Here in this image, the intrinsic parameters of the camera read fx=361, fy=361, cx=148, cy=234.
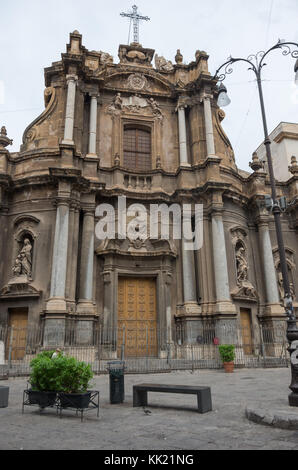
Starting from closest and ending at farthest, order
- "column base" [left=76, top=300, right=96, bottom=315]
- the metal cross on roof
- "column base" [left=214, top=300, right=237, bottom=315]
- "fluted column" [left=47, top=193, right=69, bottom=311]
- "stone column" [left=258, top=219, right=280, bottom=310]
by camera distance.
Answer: "fluted column" [left=47, top=193, right=69, bottom=311]
"column base" [left=76, top=300, right=96, bottom=315]
"column base" [left=214, top=300, right=237, bottom=315]
"stone column" [left=258, top=219, right=280, bottom=310]
the metal cross on roof

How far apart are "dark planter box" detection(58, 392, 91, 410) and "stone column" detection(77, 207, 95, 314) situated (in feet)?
30.0

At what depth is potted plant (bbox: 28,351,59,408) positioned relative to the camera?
619 cm

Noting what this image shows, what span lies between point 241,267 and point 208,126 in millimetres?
7606

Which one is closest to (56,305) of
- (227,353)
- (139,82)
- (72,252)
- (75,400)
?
(72,252)

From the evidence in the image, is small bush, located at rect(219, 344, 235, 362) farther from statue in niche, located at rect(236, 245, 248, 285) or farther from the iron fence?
statue in niche, located at rect(236, 245, 248, 285)

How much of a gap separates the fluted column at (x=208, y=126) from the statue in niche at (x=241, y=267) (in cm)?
523

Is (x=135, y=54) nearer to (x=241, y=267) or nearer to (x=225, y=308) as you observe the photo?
(x=241, y=267)

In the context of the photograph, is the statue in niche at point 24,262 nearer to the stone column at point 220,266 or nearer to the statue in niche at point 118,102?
the stone column at point 220,266

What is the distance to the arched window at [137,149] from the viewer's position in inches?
779

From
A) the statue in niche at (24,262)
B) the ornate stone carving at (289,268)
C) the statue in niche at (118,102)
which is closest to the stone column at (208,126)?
the statue in niche at (118,102)

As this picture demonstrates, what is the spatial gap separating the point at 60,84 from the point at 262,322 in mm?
16371

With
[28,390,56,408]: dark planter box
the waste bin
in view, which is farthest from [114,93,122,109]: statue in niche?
[28,390,56,408]: dark planter box

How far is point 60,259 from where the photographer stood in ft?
49.8
